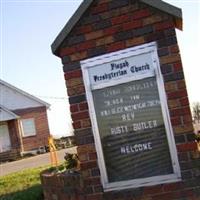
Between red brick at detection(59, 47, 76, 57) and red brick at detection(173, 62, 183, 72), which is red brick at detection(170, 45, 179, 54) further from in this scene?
red brick at detection(59, 47, 76, 57)

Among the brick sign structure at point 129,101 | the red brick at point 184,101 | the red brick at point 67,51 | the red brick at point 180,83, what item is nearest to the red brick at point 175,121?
the brick sign structure at point 129,101

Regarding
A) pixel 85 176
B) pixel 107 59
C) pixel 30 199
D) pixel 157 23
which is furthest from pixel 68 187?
pixel 30 199

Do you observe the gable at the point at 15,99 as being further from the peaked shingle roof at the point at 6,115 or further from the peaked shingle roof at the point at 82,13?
the peaked shingle roof at the point at 82,13

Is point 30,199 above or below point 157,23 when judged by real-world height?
below

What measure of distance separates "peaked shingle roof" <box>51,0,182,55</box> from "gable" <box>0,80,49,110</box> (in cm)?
3744

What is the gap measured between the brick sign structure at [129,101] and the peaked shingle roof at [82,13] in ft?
0.04

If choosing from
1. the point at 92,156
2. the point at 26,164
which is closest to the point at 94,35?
the point at 92,156

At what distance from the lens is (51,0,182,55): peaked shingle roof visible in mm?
6234

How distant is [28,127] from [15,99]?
3.17m

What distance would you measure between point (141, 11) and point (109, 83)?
3.52ft

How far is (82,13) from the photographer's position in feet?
21.9

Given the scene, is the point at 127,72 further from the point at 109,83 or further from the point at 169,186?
the point at 169,186

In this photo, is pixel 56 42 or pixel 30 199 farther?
pixel 30 199

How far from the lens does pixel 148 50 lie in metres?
6.36
